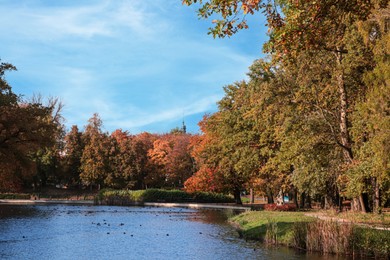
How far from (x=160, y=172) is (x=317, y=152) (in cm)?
4634

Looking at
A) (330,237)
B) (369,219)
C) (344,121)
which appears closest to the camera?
(330,237)

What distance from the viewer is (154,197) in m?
56.4

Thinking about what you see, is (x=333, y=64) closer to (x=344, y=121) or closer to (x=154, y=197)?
(x=344, y=121)

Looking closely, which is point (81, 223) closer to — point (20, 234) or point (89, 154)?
point (20, 234)

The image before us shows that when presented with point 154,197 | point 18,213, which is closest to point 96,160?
point 154,197

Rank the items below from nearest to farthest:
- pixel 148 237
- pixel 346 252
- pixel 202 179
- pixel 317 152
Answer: pixel 346 252, pixel 148 237, pixel 317 152, pixel 202 179

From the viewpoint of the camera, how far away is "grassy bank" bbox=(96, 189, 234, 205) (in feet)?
183

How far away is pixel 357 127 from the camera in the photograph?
74.1ft

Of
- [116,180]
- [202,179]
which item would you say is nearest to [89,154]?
[116,180]

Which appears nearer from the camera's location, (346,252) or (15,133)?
(346,252)

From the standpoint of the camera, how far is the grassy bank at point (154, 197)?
55.9 meters

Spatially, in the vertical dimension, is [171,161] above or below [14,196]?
above

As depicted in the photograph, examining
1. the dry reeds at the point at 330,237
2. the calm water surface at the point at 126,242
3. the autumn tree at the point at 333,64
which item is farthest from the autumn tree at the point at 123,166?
the dry reeds at the point at 330,237

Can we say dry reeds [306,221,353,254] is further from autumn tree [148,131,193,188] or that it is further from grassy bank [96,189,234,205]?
autumn tree [148,131,193,188]
